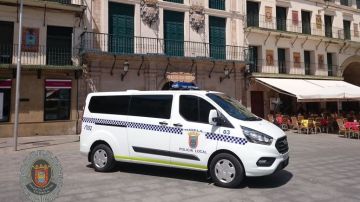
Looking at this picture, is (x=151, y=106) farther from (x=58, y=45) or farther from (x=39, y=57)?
(x=58, y=45)

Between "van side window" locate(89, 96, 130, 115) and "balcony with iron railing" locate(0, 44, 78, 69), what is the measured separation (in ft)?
31.3

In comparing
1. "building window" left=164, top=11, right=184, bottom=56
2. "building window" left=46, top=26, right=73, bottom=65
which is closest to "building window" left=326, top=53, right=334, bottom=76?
"building window" left=164, top=11, right=184, bottom=56

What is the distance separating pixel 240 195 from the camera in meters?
6.36

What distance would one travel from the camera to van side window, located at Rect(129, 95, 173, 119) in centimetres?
786

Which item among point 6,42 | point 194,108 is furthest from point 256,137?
point 6,42

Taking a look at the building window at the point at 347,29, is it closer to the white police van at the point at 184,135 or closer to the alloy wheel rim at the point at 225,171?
the white police van at the point at 184,135

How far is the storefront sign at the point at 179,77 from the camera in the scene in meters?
20.8

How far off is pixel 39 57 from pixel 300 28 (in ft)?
67.5

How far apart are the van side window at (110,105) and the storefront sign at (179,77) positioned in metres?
11.9

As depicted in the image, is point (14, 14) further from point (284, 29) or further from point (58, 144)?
point (284, 29)

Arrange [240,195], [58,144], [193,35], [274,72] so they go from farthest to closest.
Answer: [274,72]
[193,35]
[58,144]
[240,195]

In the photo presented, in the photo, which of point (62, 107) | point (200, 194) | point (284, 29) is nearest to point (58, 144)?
point (62, 107)

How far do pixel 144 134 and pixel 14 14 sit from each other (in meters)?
13.5

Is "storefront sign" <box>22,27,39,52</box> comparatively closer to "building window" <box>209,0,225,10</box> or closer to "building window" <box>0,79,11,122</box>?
"building window" <box>0,79,11,122</box>
